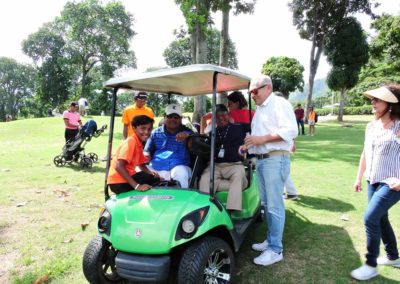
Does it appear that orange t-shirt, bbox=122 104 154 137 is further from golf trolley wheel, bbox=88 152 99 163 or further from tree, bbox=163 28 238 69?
tree, bbox=163 28 238 69

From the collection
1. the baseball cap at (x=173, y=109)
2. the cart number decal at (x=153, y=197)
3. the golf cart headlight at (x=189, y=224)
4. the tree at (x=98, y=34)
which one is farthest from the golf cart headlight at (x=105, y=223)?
the tree at (x=98, y=34)

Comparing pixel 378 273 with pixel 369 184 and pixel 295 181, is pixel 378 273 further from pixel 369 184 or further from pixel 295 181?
pixel 295 181

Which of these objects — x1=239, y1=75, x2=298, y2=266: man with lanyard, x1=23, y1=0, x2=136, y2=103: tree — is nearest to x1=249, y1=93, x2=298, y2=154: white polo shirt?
x1=239, y1=75, x2=298, y2=266: man with lanyard

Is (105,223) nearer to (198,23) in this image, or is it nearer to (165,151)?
(165,151)

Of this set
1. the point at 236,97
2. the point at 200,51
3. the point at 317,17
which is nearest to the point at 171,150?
the point at 236,97

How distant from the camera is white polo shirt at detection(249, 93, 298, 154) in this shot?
2756mm

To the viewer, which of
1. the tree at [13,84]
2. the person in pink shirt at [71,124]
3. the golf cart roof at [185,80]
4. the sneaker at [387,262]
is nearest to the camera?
the golf cart roof at [185,80]

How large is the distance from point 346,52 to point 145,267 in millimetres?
26539

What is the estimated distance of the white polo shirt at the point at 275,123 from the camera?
2.76m

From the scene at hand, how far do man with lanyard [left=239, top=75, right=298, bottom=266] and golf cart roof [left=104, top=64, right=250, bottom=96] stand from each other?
0.39 metres

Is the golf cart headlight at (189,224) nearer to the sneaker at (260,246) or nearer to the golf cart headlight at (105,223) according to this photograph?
the golf cart headlight at (105,223)

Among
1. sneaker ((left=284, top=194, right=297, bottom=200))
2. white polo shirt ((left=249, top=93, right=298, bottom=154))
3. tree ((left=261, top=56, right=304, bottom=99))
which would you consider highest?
tree ((left=261, top=56, right=304, bottom=99))

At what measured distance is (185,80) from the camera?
3.47 meters

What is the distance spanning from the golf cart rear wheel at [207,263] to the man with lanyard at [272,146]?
70 cm
